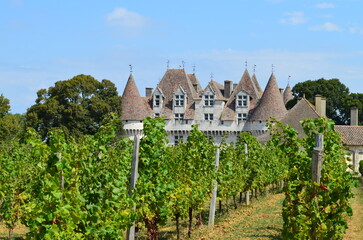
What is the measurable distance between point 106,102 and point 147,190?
4242 centimetres

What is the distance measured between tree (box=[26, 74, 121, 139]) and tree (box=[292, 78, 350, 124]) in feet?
72.1

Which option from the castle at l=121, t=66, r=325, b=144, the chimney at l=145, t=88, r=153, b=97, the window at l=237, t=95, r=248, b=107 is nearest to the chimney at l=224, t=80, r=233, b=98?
the castle at l=121, t=66, r=325, b=144

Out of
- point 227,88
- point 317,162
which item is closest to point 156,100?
point 227,88

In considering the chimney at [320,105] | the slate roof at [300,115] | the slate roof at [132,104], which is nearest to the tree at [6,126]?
the slate roof at [132,104]

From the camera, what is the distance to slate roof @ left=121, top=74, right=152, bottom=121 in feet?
173

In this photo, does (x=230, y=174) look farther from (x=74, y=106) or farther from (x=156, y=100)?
(x=156, y=100)

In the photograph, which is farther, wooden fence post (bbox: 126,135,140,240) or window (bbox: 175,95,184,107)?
window (bbox: 175,95,184,107)

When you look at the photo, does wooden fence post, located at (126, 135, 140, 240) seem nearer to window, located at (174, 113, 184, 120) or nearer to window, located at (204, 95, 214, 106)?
window, located at (204, 95, 214, 106)

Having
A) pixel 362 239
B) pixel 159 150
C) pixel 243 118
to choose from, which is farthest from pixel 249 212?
pixel 243 118

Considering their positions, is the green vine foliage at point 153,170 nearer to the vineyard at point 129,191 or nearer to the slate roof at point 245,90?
the vineyard at point 129,191

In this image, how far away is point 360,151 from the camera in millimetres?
42750

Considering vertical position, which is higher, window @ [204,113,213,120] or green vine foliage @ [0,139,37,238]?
window @ [204,113,213,120]

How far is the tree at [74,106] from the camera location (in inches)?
Answer: 1976

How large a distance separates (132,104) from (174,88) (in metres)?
4.14
